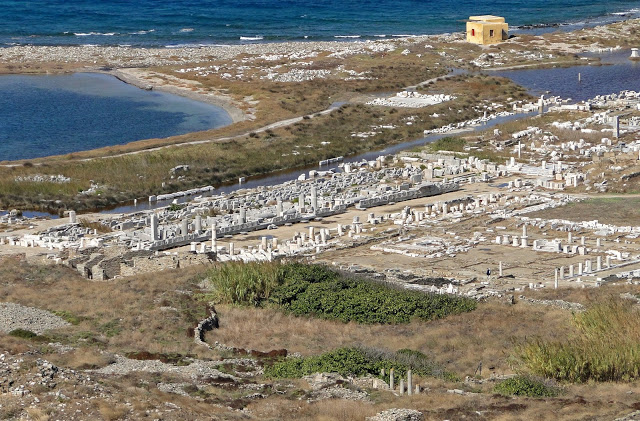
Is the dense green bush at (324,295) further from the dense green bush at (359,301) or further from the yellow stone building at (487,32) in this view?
the yellow stone building at (487,32)

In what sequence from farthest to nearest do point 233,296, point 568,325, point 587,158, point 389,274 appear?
point 587,158, point 389,274, point 233,296, point 568,325

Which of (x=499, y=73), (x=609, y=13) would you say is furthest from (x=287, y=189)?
(x=609, y=13)

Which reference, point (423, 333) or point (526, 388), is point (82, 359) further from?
point (526, 388)

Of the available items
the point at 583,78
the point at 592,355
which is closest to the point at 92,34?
the point at 583,78

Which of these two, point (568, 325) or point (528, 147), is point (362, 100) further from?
point (568, 325)

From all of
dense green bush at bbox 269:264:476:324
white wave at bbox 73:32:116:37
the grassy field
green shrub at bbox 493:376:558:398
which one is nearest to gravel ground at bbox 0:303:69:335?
the grassy field

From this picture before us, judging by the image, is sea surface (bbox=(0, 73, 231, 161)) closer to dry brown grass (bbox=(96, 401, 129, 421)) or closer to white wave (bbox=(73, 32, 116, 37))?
white wave (bbox=(73, 32, 116, 37))

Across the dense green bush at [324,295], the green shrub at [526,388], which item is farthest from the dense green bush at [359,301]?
the green shrub at [526,388]
